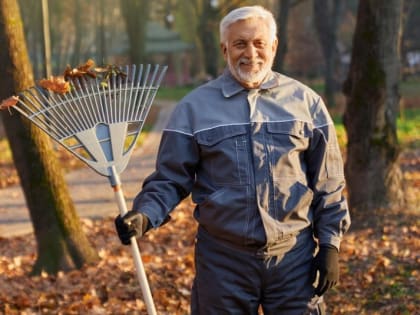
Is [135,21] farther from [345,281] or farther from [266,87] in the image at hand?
[266,87]

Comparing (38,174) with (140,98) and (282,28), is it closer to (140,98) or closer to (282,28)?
(140,98)

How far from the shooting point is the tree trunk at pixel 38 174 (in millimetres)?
6758

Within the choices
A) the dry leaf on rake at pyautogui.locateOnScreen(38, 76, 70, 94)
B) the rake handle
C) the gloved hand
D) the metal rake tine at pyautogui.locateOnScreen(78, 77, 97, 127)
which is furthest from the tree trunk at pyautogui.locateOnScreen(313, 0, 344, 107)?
the gloved hand

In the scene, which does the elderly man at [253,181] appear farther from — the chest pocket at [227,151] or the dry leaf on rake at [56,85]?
the dry leaf on rake at [56,85]

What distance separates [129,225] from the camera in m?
3.22

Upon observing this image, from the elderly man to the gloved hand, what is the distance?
0.03m

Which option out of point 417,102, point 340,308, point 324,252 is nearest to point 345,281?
point 340,308

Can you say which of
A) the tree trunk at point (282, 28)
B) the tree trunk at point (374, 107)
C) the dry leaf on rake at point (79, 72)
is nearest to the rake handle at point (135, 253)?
the dry leaf on rake at point (79, 72)

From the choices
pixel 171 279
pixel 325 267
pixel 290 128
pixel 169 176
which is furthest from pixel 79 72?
pixel 171 279

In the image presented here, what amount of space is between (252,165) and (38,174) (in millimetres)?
3939

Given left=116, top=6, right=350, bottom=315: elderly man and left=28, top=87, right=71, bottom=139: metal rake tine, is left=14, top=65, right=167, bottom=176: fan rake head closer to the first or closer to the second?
left=28, top=87, right=71, bottom=139: metal rake tine

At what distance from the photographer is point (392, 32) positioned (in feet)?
27.0

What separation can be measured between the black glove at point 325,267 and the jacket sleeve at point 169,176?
0.61m

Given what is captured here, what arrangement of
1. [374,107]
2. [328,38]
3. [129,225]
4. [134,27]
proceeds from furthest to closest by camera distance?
[134,27] → [328,38] → [374,107] → [129,225]
